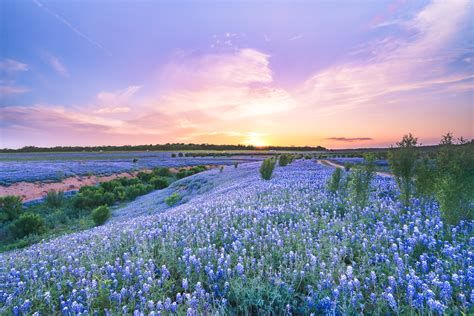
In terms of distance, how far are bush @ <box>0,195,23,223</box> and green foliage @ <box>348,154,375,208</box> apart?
21.9m

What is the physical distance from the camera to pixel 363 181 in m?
7.32

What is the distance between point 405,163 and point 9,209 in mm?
23750

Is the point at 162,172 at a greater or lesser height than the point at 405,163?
lesser

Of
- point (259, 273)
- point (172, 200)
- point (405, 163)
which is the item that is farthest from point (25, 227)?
point (405, 163)

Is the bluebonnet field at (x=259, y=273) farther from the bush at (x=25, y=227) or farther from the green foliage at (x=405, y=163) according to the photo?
the bush at (x=25, y=227)

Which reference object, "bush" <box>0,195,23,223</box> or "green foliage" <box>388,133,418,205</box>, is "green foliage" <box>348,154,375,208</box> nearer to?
"green foliage" <box>388,133,418,205</box>

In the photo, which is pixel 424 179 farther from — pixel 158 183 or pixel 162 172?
pixel 162 172

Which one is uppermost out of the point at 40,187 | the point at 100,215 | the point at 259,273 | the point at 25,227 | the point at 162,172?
the point at 259,273

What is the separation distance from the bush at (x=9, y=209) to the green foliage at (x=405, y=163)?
23.1 metres

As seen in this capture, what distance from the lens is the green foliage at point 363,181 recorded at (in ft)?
23.5

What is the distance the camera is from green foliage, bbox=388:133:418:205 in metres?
7.05

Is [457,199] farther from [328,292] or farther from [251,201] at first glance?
[251,201]

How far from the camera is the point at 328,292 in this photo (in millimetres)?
3240

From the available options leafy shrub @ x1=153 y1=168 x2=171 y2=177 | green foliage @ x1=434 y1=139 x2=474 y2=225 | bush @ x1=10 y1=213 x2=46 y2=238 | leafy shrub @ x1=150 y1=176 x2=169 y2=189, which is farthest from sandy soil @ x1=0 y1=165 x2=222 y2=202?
green foliage @ x1=434 y1=139 x2=474 y2=225
